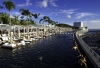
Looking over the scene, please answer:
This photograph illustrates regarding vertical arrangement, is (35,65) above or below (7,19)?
below

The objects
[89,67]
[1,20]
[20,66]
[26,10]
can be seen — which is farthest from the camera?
[1,20]

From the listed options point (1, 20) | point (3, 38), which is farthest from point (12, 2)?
point (1, 20)

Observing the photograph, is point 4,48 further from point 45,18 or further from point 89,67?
point 45,18

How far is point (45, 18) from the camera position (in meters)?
196

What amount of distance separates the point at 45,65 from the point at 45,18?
16489 centimetres

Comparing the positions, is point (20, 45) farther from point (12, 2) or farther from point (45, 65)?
point (45, 65)

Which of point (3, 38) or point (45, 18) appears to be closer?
point (3, 38)

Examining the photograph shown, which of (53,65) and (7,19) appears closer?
(53,65)

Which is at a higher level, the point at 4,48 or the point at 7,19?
the point at 7,19

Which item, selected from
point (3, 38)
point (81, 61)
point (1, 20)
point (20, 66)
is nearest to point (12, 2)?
point (3, 38)

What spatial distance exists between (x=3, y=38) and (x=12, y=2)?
18.6 meters

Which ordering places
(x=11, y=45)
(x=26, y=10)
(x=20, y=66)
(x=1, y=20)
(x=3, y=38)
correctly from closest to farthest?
1. (x=20, y=66)
2. (x=11, y=45)
3. (x=3, y=38)
4. (x=26, y=10)
5. (x=1, y=20)

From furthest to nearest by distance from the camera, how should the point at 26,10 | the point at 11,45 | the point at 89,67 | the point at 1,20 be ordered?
the point at 1,20 → the point at 26,10 → the point at 11,45 → the point at 89,67

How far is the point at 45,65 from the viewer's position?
33.9 metres
